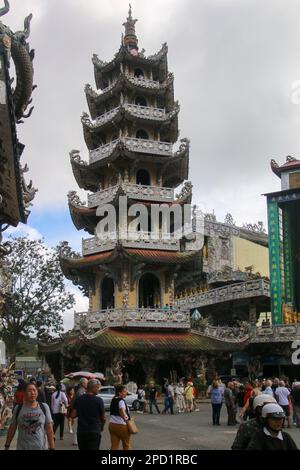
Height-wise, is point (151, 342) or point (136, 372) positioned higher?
point (151, 342)

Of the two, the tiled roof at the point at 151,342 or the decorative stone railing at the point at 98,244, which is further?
the decorative stone railing at the point at 98,244

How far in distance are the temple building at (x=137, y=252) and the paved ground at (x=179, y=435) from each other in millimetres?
7681

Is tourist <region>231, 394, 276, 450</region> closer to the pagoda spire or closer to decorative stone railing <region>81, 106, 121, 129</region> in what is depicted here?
decorative stone railing <region>81, 106, 121, 129</region>

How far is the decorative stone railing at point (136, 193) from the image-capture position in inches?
1242

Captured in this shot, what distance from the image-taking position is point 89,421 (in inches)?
313

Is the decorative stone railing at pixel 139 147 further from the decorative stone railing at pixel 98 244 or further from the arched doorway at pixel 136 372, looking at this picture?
the arched doorway at pixel 136 372

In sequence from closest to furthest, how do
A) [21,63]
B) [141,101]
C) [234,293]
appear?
[21,63] → [141,101] → [234,293]

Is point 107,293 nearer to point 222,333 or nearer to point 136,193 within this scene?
point 136,193

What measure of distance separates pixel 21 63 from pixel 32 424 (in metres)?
9.27

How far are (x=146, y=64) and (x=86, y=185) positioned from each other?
332 inches

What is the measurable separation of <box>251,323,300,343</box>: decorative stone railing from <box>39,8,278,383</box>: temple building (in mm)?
664

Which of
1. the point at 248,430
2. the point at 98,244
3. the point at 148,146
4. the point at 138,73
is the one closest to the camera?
the point at 248,430

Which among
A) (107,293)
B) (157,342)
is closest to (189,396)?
(157,342)

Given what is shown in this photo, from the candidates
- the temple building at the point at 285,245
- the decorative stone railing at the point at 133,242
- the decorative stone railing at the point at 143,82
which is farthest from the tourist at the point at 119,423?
the decorative stone railing at the point at 143,82
